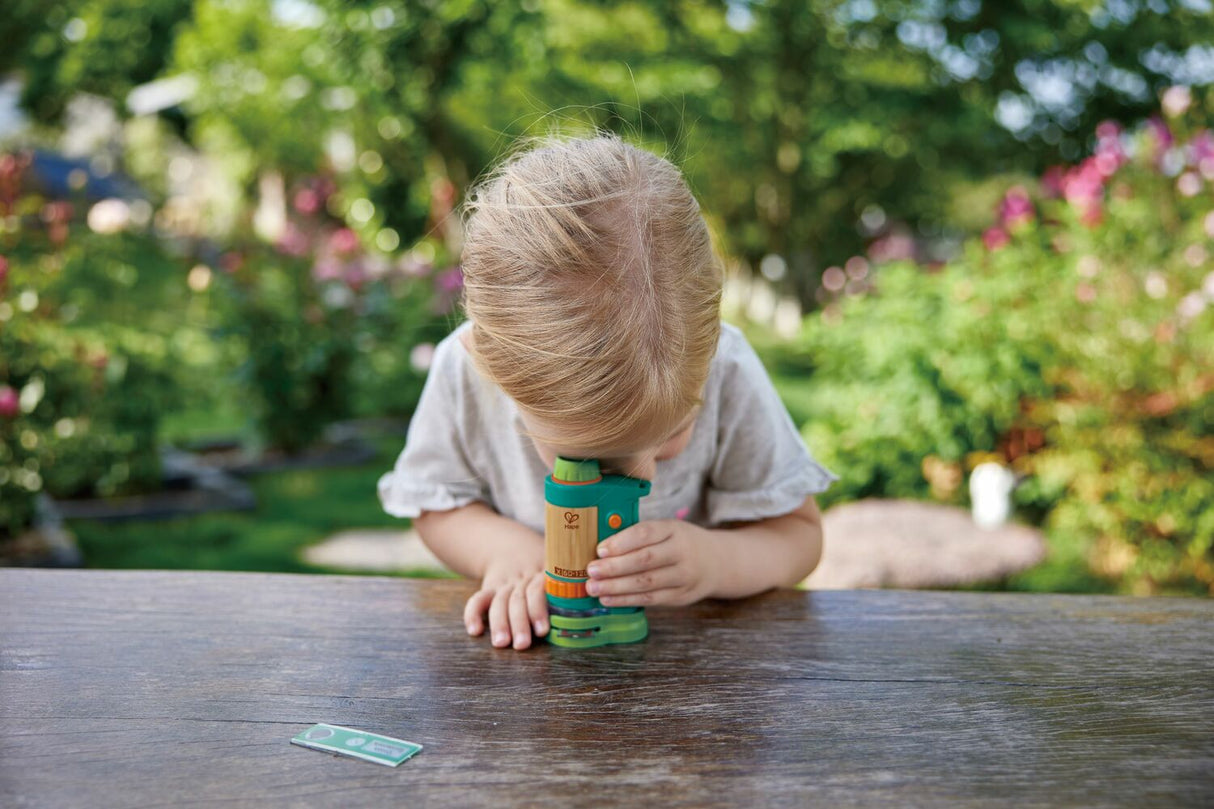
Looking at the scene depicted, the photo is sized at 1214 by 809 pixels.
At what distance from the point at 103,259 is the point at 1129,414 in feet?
14.5

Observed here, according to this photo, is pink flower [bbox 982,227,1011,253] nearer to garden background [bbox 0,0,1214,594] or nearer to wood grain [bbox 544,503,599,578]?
garden background [bbox 0,0,1214,594]

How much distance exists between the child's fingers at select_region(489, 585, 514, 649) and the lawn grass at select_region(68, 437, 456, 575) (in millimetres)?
2796

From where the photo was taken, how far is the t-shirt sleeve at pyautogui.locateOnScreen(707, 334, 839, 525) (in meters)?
1.60

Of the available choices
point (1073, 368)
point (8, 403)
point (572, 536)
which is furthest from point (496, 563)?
point (1073, 368)

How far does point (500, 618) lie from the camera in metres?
1.30

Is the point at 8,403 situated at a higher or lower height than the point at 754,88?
lower

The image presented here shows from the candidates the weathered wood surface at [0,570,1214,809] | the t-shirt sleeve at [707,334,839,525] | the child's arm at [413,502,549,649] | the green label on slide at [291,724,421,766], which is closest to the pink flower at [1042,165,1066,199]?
the t-shirt sleeve at [707,334,839,525]

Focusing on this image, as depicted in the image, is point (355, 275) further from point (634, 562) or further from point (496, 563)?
point (634, 562)

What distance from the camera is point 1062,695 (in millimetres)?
1108

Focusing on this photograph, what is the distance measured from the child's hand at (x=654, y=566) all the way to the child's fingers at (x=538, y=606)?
0.32 feet

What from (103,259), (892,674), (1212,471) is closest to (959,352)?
(1212,471)

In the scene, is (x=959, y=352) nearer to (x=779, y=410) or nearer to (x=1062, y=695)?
(x=779, y=410)

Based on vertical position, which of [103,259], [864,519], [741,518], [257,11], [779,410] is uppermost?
[257,11]

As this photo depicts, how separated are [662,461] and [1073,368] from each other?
9.07 feet
